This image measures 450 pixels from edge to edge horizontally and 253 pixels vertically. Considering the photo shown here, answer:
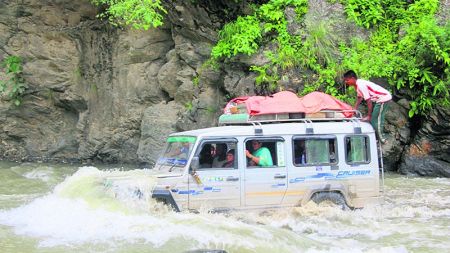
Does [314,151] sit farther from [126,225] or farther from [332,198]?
[126,225]

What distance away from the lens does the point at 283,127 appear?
8.58 meters

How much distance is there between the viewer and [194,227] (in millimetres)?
7309

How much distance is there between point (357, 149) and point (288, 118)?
1312 mm

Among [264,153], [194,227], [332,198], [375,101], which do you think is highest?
[375,101]

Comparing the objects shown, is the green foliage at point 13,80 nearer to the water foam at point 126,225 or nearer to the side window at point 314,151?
the water foam at point 126,225

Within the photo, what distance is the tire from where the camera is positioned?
8.52m

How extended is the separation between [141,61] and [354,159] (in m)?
10.0

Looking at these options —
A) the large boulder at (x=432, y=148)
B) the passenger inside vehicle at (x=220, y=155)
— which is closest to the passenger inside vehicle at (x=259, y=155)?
the passenger inside vehicle at (x=220, y=155)

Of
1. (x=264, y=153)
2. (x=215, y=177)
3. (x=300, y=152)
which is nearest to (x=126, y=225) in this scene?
(x=215, y=177)

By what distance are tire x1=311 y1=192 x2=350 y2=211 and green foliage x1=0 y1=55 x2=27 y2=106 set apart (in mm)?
12853

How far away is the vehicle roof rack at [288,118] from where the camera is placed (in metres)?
8.77

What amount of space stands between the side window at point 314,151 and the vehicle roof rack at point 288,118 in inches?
14.6

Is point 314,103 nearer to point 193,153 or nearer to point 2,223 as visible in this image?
point 193,153

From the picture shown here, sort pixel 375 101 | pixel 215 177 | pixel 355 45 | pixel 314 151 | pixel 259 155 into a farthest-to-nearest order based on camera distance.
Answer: pixel 355 45 < pixel 375 101 < pixel 314 151 < pixel 259 155 < pixel 215 177
